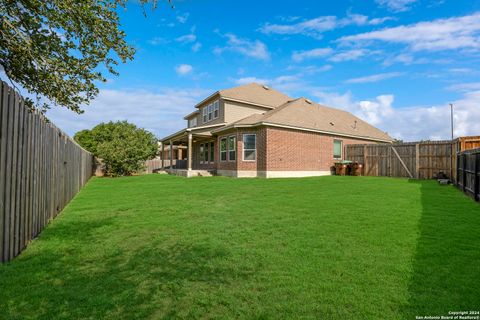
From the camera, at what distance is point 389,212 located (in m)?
6.25

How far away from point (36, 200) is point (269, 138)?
A: 13.8 meters

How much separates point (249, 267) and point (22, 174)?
350 cm

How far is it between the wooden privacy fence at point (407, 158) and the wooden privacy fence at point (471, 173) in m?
4.19

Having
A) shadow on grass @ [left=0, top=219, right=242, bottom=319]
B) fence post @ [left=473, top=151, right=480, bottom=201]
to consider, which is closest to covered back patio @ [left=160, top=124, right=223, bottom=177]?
fence post @ [left=473, top=151, right=480, bottom=201]

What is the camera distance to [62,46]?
19.4 feet

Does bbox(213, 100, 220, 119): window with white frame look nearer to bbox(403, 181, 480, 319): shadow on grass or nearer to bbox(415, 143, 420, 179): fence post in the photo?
bbox(415, 143, 420, 179): fence post

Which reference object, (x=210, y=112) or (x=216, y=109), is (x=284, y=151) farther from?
(x=210, y=112)

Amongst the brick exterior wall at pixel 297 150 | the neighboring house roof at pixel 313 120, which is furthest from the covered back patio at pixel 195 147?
the brick exterior wall at pixel 297 150

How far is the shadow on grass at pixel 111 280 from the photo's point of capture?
2.43 metres

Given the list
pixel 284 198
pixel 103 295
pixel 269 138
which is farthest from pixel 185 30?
pixel 103 295

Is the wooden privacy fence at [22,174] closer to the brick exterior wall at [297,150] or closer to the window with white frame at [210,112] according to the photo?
the brick exterior wall at [297,150]

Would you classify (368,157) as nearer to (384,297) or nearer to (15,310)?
(384,297)

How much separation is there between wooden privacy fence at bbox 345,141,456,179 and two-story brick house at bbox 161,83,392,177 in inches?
87.9

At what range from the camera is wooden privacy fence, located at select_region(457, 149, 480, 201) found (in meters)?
7.92
